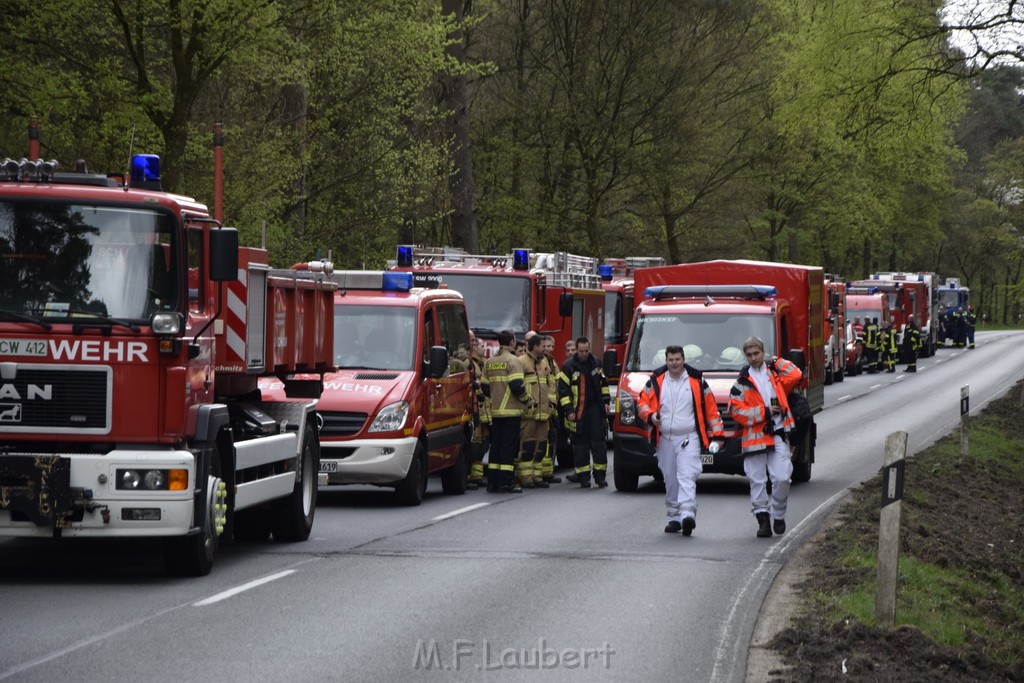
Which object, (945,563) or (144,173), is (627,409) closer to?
(945,563)

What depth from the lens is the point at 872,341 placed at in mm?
52219

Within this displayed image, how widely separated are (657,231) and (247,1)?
91.4ft

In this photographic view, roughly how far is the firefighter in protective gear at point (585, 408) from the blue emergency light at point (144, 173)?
28.5 ft

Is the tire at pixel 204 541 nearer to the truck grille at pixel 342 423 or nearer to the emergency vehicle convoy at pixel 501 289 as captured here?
the truck grille at pixel 342 423

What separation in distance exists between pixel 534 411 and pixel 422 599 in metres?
8.59

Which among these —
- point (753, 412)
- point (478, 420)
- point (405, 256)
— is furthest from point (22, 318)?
point (405, 256)

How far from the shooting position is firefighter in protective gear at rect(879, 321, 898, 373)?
5262 centimetres

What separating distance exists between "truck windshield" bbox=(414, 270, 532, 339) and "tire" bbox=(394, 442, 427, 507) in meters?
5.66

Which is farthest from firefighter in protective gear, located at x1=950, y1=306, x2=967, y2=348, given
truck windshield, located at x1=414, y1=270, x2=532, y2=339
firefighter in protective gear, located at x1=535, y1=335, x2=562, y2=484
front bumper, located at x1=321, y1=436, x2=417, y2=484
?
front bumper, located at x1=321, y1=436, x2=417, y2=484

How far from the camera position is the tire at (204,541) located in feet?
37.5

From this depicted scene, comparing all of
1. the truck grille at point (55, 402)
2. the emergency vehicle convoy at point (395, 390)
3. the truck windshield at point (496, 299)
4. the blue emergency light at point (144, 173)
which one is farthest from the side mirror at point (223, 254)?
the truck windshield at point (496, 299)

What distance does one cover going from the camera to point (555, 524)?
51.0 ft

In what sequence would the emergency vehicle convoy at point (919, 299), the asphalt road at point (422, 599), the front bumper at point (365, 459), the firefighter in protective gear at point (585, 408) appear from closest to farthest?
the asphalt road at point (422, 599) → the front bumper at point (365, 459) → the firefighter in protective gear at point (585, 408) → the emergency vehicle convoy at point (919, 299)

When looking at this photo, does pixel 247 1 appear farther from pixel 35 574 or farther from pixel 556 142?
pixel 556 142
